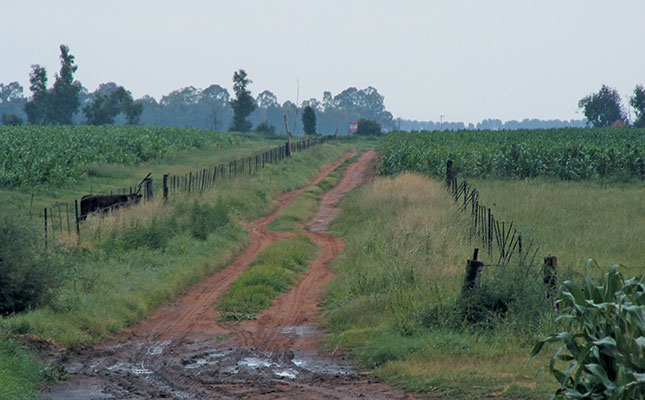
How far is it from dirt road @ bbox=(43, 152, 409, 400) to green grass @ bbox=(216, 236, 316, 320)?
256mm

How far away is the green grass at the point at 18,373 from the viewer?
6.66 m

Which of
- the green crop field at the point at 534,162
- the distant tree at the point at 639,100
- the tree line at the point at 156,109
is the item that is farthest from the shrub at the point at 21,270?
the distant tree at the point at 639,100

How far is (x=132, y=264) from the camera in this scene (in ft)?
→ 45.8

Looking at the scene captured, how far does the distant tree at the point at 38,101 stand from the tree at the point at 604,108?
88.6 metres

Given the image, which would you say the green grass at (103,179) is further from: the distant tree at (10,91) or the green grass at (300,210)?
the distant tree at (10,91)

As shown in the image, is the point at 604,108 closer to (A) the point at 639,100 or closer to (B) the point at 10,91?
(A) the point at 639,100

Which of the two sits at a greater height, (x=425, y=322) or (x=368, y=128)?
(x=368, y=128)

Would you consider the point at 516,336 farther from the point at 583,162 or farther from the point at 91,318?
the point at 583,162

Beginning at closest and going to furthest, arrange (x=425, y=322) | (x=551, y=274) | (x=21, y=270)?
1. (x=551, y=274)
2. (x=425, y=322)
3. (x=21, y=270)

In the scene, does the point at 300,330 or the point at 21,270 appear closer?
the point at 21,270

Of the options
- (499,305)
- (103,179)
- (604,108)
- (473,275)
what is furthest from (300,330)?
(604,108)

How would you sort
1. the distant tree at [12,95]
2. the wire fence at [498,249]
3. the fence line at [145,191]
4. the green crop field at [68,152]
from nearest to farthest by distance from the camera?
the wire fence at [498,249] < the fence line at [145,191] < the green crop field at [68,152] < the distant tree at [12,95]

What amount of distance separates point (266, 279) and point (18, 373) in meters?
6.81

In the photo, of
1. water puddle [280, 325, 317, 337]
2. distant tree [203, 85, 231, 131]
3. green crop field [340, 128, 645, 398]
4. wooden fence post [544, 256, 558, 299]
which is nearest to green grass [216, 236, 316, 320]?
water puddle [280, 325, 317, 337]
